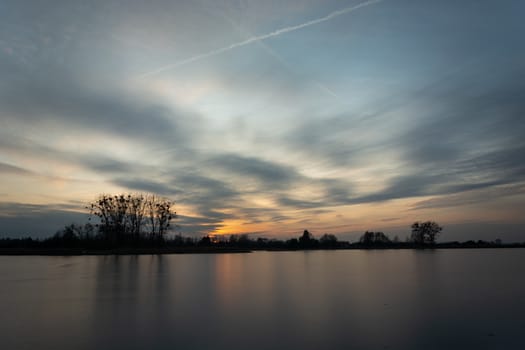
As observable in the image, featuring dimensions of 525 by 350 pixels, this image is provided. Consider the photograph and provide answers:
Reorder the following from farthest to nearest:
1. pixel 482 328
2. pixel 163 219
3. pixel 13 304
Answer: pixel 163 219 < pixel 13 304 < pixel 482 328

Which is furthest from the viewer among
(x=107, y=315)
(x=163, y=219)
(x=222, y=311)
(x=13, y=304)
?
(x=163, y=219)

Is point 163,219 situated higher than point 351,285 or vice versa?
point 163,219

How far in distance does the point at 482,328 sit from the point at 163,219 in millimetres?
65207

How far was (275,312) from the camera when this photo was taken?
449 inches

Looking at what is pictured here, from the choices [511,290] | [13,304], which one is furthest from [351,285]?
[13,304]

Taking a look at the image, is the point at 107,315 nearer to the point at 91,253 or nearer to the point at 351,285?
the point at 351,285

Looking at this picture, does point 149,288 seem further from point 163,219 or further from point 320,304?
point 163,219

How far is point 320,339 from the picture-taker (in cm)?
838

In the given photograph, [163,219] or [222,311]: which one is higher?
[163,219]

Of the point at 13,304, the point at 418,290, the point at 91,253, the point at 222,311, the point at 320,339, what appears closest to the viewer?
Answer: the point at 320,339

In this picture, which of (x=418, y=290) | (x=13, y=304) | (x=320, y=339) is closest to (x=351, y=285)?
(x=418, y=290)

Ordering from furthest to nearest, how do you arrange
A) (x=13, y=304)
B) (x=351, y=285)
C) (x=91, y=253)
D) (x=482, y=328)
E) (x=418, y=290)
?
(x=91, y=253)
(x=351, y=285)
(x=418, y=290)
(x=13, y=304)
(x=482, y=328)

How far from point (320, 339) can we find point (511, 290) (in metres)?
13.4

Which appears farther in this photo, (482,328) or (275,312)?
(275,312)
